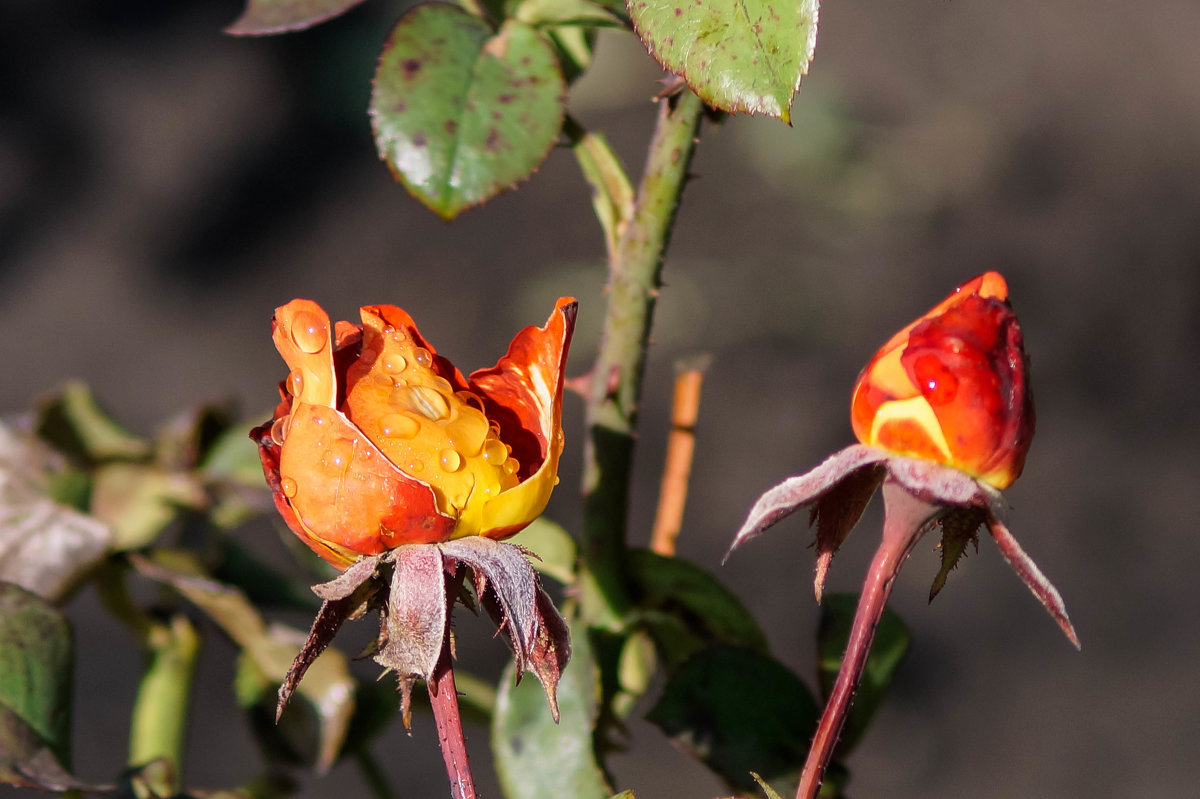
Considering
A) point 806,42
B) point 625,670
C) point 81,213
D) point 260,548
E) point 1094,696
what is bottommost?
point 1094,696

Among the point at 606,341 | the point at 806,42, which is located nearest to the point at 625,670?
the point at 606,341

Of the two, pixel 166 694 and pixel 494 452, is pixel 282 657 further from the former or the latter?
pixel 494 452

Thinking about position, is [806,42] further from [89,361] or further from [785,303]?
[89,361]

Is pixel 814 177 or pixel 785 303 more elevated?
pixel 814 177

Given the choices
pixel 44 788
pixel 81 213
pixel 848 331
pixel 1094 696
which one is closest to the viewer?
pixel 44 788

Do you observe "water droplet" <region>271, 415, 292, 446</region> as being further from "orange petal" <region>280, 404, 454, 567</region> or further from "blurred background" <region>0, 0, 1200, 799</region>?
"blurred background" <region>0, 0, 1200, 799</region>

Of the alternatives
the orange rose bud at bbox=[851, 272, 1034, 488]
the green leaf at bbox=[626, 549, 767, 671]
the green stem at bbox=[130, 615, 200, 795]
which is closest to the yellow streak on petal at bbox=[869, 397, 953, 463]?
the orange rose bud at bbox=[851, 272, 1034, 488]
